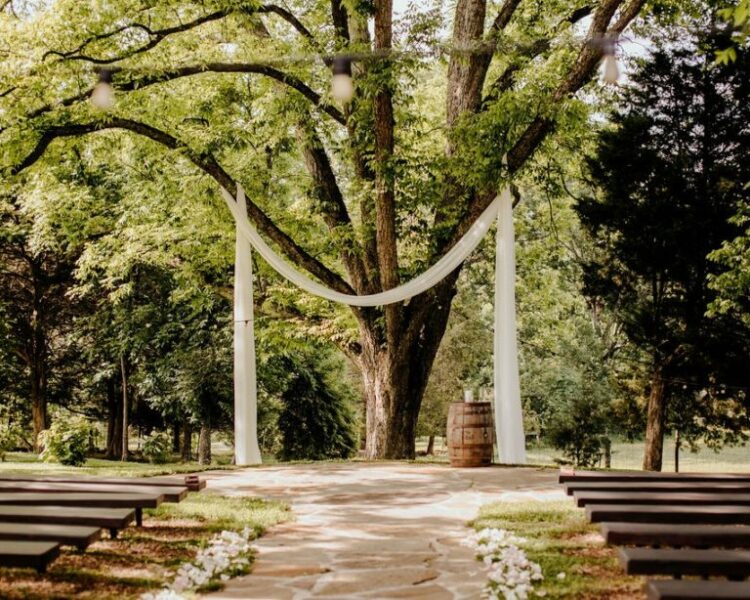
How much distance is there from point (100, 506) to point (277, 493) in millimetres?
2664

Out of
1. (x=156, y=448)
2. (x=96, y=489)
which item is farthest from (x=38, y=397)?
(x=96, y=489)

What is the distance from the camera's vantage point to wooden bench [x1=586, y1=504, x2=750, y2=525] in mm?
3305

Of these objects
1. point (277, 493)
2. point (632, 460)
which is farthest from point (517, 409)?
point (632, 460)

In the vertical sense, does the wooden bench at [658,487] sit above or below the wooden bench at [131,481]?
below

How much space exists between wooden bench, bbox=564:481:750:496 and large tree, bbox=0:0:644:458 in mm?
4516

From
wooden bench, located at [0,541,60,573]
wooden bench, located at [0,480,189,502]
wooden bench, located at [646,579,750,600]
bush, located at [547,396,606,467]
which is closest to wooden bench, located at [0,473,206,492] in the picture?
wooden bench, located at [0,480,189,502]

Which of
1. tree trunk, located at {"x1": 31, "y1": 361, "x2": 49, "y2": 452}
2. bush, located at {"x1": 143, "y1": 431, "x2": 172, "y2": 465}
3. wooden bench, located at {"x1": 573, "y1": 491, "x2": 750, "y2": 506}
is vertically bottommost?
bush, located at {"x1": 143, "y1": 431, "x2": 172, "y2": 465}

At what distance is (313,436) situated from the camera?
55.0 feet

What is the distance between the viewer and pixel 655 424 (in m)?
12.0

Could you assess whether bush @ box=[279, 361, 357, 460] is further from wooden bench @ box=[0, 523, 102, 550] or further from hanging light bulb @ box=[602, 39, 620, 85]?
wooden bench @ box=[0, 523, 102, 550]

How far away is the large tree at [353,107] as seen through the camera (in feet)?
26.3

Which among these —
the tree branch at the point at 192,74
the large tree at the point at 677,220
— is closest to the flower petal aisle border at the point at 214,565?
the tree branch at the point at 192,74

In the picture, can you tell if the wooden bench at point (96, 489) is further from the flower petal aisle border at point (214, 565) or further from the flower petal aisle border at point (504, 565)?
the flower petal aisle border at point (504, 565)

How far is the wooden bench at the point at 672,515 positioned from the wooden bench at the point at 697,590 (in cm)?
92
